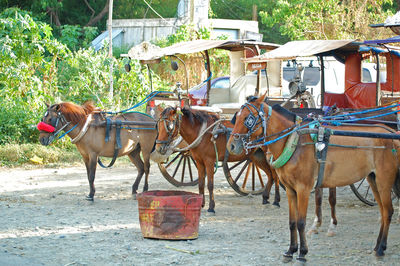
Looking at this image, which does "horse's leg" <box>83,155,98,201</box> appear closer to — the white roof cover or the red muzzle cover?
the red muzzle cover

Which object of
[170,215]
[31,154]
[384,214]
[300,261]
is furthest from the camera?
[31,154]

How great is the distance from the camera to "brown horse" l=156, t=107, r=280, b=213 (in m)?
9.41

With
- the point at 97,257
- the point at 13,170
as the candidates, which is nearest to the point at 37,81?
the point at 13,170

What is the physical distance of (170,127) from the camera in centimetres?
938

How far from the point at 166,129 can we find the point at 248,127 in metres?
2.92

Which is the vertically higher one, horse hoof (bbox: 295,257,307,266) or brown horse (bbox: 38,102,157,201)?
brown horse (bbox: 38,102,157,201)

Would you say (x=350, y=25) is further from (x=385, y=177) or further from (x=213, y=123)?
(x=385, y=177)

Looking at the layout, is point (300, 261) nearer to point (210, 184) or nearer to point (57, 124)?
point (210, 184)

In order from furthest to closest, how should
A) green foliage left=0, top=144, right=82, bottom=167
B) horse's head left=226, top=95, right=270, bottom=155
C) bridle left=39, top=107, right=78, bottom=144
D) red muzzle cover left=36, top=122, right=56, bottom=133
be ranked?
green foliage left=0, top=144, right=82, bottom=167, bridle left=39, top=107, right=78, bottom=144, red muzzle cover left=36, top=122, right=56, bottom=133, horse's head left=226, top=95, right=270, bottom=155

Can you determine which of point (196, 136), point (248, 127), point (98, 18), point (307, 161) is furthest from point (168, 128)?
point (98, 18)

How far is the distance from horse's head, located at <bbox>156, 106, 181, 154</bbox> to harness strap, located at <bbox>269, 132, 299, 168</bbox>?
3064 mm

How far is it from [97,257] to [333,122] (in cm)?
324

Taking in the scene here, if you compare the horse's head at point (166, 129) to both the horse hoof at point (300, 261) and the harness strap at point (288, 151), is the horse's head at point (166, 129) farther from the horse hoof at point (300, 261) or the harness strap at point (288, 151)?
the horse hoof at point (300, 261)

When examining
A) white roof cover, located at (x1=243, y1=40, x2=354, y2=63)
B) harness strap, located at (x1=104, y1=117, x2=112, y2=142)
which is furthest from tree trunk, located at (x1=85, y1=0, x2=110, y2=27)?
white roof cover, located at (x1=243, y1=40, x2=354, y2=63)
